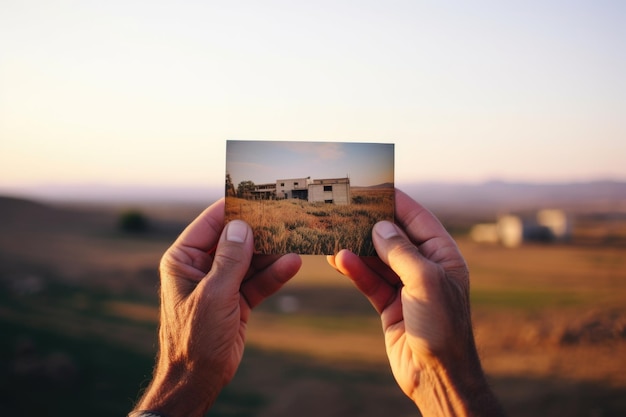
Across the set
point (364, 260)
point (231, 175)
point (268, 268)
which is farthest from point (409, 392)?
point (231, 175)

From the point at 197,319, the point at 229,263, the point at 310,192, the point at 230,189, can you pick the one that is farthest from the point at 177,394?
the point at 310,192

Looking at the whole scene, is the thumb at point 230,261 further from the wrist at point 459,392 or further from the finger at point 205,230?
the wrist at point 459,392

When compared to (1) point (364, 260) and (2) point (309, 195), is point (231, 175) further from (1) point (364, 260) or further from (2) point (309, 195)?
(1) point (364, 260)

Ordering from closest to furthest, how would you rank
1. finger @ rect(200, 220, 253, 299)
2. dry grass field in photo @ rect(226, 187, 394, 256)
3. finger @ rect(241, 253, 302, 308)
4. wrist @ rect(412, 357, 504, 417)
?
wrist @ rect(412, 357, 504, 417)
finger @ rect(200, 220, 253, 299)
dry grass field in photo @ rect(226, 187, 394, 256)
finger @ rect(241, 253, 302, 308)

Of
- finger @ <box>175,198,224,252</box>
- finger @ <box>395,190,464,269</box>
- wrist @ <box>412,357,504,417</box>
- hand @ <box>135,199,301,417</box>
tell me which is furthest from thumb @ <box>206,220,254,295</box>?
wrist @ <box>412,357,504,417</box>

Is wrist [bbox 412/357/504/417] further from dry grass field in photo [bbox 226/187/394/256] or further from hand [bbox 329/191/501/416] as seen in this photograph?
dry grass field in photo [bbox 226/187/394/256]
